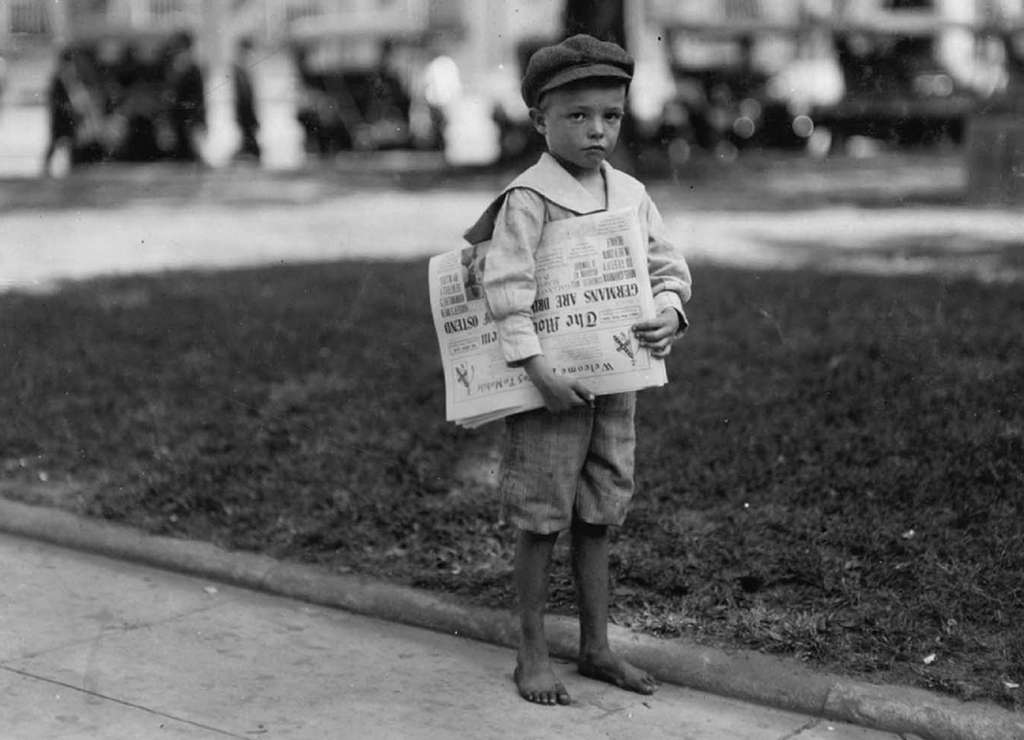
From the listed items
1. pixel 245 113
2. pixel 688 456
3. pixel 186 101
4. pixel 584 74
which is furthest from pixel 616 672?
pixel 186 101

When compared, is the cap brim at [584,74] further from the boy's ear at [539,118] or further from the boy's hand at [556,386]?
the boy's hand at [556,386]

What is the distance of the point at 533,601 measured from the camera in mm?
4145

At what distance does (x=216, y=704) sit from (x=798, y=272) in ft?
19.9

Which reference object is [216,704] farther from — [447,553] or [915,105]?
[915,105]

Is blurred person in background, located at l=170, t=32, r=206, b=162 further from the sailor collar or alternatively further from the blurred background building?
the sailor collar

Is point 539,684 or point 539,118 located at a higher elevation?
point 539,118

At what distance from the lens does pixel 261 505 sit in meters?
5.71

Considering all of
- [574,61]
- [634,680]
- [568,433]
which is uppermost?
[574,61]

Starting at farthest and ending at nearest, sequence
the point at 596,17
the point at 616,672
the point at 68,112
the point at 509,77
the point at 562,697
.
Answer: the point at 509,77 < the point at 68,112 < the point at 596,17 < the point at 616,672 < the point at 562,697

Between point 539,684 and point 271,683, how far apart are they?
73cm

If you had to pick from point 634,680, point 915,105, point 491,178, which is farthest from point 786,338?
point 915,105

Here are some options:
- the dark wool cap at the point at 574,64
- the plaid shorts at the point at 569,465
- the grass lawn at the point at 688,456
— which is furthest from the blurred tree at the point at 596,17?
the plaid shorts at the point at 569,465

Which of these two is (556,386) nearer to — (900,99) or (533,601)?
(533,601)

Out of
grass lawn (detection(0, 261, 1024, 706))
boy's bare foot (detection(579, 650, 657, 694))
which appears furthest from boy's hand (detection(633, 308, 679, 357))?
grass lawn (detection(0, 261, 1024, 706))
